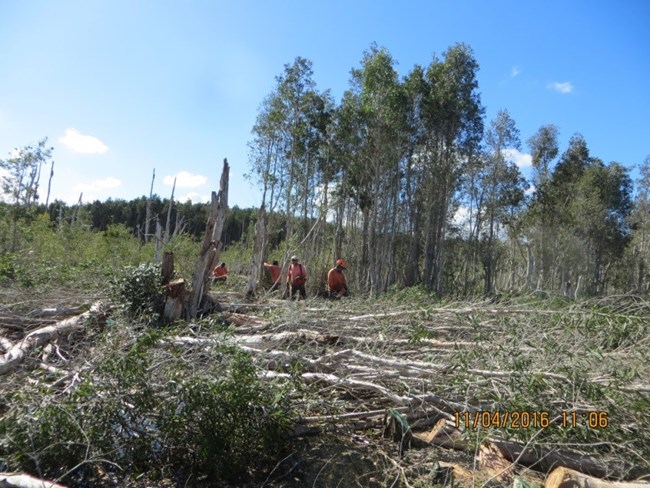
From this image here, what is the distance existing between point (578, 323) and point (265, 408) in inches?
122

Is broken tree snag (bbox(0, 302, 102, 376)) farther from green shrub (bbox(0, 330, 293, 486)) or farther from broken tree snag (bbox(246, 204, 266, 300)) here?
broken tree snag (bbox(246, 204, 266, 300))

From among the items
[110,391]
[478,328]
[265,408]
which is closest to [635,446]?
[478,328]

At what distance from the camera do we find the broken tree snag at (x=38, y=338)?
4.20 m

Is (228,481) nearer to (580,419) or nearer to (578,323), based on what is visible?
(580,419)

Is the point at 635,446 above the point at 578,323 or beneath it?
beneath

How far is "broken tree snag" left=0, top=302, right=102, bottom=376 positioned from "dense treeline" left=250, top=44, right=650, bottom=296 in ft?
26.2

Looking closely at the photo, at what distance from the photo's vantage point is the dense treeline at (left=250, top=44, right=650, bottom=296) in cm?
1767

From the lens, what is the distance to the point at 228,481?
10.6 ft

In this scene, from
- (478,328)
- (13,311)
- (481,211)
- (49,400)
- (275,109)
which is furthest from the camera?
(481,211)

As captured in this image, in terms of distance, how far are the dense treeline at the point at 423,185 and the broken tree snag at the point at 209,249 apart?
246 inches
